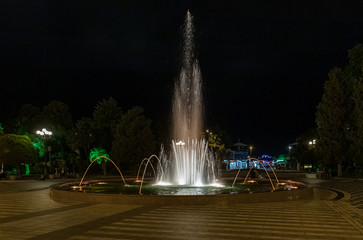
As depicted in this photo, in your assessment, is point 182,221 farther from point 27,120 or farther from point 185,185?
point 27,120

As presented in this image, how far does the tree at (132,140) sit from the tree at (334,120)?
60.9 ft

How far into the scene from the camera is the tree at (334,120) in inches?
1489

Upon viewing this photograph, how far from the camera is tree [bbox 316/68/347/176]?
124ft

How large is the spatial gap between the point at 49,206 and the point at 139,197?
121 inches

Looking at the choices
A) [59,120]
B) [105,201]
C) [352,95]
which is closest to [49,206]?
[105,201]

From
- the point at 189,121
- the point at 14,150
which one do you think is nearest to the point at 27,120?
the point at 14,150

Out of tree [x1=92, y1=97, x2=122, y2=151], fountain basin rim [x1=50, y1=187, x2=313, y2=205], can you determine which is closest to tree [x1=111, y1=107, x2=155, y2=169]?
tree [x1=92, y1=97, x2=122, y2=151]

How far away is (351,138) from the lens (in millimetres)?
35969

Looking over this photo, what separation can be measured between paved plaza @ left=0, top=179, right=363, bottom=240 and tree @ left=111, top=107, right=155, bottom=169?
30074mm

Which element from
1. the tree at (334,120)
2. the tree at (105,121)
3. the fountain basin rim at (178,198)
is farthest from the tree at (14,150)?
the tree at (334,120)

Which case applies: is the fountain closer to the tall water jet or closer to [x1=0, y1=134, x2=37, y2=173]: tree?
the tall water jet

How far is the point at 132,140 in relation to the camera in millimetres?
44281

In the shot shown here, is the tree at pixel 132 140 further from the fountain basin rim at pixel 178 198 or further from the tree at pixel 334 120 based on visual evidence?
the fountain basin rim at pixel 178 198

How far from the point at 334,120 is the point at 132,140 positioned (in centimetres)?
2101
